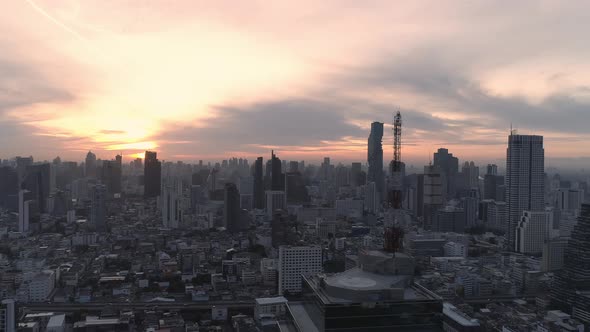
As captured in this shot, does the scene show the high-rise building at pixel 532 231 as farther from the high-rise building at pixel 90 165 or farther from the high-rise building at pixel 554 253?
the high-rise building at pixel 90 165

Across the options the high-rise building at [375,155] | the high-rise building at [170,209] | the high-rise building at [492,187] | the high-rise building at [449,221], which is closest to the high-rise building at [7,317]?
the high-rise building at [170,209]

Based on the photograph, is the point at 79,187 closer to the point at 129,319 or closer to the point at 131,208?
the point at 131,208

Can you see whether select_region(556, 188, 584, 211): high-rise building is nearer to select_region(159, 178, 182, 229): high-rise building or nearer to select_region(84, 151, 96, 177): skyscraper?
select_region(159, 178, 182, 229): high-rise building

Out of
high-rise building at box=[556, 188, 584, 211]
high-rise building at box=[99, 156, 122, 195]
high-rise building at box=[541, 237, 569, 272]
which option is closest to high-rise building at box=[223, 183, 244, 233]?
high-rise building at box=[99, 156, 122, 195]

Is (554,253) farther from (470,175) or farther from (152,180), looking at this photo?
(152,180)

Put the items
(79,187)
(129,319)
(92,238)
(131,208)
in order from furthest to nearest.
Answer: (79,187) → (131,208) → (92,238) → (129,319)

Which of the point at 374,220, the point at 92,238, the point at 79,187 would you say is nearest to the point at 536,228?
the point at 374,220
